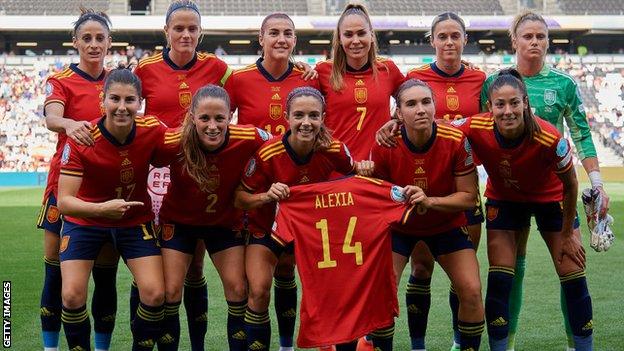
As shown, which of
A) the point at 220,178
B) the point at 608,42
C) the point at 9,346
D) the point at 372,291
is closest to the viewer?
the point at 372,291

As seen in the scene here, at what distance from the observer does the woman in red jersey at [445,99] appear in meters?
5.48

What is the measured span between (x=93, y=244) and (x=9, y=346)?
1394 millimetres

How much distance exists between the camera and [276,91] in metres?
5.65

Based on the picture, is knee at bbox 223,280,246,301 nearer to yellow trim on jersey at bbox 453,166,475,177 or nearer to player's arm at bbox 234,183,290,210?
player's arm at bbox 234,183,290,210

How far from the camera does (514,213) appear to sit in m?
5.31

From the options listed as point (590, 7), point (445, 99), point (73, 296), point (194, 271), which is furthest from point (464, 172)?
point (590, 7)

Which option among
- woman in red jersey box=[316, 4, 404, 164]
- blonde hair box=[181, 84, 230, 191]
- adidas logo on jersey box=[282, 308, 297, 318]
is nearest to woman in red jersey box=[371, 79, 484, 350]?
woman in red jersey box=[316, 4, 404, 164]

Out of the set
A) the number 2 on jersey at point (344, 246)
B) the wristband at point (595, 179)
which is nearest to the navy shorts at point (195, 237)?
the number 2 on jersey at point (344, 246)

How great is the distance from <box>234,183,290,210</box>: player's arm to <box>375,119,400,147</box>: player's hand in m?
0.65

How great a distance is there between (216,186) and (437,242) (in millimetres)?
1350

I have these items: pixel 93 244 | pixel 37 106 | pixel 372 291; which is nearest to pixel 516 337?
pixel 372 291

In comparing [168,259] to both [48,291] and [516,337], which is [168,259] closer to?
[48,291]

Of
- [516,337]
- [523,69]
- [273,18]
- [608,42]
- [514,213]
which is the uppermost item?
[608,42]

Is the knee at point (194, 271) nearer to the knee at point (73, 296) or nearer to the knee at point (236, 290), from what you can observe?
the knee at point (236, 290)
